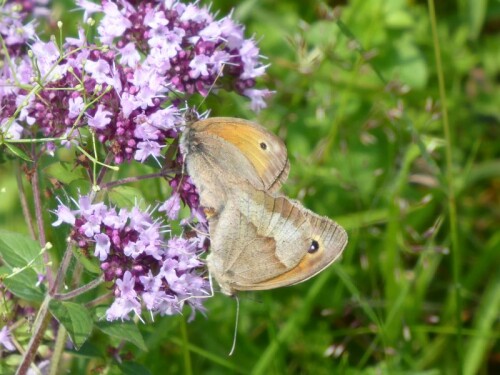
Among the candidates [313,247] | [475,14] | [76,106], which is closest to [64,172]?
[76,106]

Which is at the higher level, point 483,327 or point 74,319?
point 74,319

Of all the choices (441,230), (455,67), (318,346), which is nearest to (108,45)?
(318,346)

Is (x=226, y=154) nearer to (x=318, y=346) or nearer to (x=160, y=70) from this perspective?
(x=160, y=70)

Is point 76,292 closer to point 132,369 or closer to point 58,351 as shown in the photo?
point 58,351

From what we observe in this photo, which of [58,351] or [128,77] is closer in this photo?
[128,77]

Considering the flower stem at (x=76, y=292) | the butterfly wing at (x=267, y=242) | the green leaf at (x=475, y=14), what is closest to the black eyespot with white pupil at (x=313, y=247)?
the butterfly wing at (x=267, y=242)
